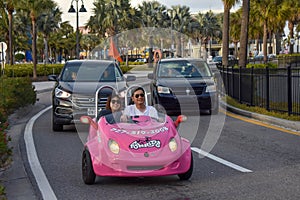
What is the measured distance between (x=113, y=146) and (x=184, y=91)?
1003cm

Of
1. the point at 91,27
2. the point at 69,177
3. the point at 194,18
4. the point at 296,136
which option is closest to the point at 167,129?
the point at 69,177

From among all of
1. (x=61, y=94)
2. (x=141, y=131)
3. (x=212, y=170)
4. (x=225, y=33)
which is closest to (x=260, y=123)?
(x=61, y=94)

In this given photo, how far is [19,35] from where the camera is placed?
324 ft

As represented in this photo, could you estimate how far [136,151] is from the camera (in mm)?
7293

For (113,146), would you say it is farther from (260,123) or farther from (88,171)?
(260,123)

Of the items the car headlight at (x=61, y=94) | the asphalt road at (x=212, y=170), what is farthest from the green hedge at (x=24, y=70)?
the asphalt road at (x=212, y=170)

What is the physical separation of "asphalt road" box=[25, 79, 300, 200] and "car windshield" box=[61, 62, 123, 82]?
5.15 ft

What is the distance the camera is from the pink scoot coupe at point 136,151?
23.9ft

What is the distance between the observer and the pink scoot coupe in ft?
Result: 23.9

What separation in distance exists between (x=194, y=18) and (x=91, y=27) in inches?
1315

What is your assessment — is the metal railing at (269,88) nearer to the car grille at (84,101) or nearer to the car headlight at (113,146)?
the car grille at (84,101)

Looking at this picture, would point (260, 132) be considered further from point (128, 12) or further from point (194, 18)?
point (194, 18)

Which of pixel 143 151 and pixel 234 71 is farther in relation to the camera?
pixel 234 71

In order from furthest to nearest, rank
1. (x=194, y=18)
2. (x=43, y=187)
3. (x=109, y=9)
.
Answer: (x=194, y=18), (x=109, y=9), (x=43, y=187)
